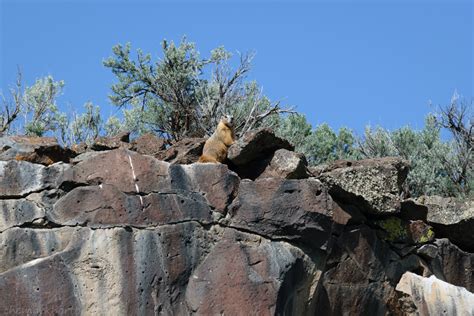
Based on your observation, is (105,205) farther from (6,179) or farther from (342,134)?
(342,134)

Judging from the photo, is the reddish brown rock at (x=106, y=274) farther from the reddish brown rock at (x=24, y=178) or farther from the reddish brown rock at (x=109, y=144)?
the reddish brown rock at (x=109, y=144)

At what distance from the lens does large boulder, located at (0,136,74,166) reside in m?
12.0

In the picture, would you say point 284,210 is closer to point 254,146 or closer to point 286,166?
point 286,166

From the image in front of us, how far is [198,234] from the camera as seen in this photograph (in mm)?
11422

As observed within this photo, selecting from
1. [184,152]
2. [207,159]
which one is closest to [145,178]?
[207,159]

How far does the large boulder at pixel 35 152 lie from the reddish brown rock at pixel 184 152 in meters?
1.26

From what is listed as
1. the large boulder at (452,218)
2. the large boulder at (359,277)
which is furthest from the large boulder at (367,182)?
the large boulder at (452,218)

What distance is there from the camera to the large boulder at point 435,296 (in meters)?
12.9

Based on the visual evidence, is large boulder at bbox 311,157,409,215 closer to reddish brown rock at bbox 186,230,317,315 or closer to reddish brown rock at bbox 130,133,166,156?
reddish brown rock at bbox 186,230,317,315

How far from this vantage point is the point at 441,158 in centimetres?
2202

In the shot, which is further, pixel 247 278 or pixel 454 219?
pixel 454 219

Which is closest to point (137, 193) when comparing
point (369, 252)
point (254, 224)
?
point (254, 224)

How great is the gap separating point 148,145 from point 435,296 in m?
4.46

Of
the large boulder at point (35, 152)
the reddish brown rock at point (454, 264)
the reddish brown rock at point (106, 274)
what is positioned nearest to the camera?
the reddish brown rock at point (106, 274)
